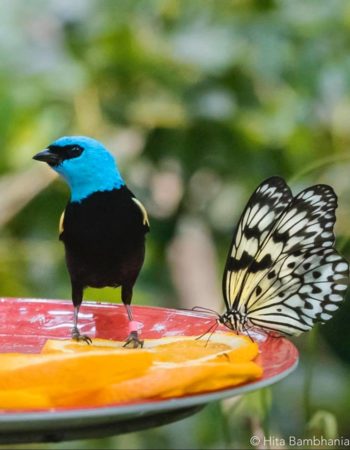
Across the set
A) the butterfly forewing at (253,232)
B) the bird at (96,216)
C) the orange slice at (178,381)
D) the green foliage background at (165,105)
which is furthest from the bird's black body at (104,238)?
the green foliage background at (165,105)

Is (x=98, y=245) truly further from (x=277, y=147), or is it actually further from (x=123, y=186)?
(x=277, y=147)

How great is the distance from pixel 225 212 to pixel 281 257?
148cm

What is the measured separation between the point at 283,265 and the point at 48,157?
15.6 inches

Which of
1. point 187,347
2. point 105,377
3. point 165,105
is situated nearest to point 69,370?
point 105,377

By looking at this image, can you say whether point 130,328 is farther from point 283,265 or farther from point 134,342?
point 283,265

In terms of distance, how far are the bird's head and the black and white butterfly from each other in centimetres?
24

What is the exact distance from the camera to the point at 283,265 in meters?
1.53

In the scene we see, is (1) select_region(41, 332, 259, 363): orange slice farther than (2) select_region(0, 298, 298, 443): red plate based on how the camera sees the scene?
Yes

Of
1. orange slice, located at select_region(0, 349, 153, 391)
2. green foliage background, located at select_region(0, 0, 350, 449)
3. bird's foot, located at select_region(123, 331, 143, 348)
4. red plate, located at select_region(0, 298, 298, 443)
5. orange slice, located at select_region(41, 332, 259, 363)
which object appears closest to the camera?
red plate, located at select_region(0, 298, 298, 443)

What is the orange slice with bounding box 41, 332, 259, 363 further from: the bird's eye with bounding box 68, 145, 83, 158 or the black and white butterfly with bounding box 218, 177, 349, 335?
the bird's eye with bounding box 68, 145, 83, 158

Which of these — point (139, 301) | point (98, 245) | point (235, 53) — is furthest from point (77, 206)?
point (235, 53)

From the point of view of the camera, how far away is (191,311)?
165cm

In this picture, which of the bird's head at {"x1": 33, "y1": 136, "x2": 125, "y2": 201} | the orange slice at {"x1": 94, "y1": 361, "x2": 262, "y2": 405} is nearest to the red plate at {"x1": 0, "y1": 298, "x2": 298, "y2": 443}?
the orange slice at {"x1": 94, "y1": 361, "x2": 262, "y2": 405}

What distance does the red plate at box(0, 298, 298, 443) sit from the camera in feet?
3.59
